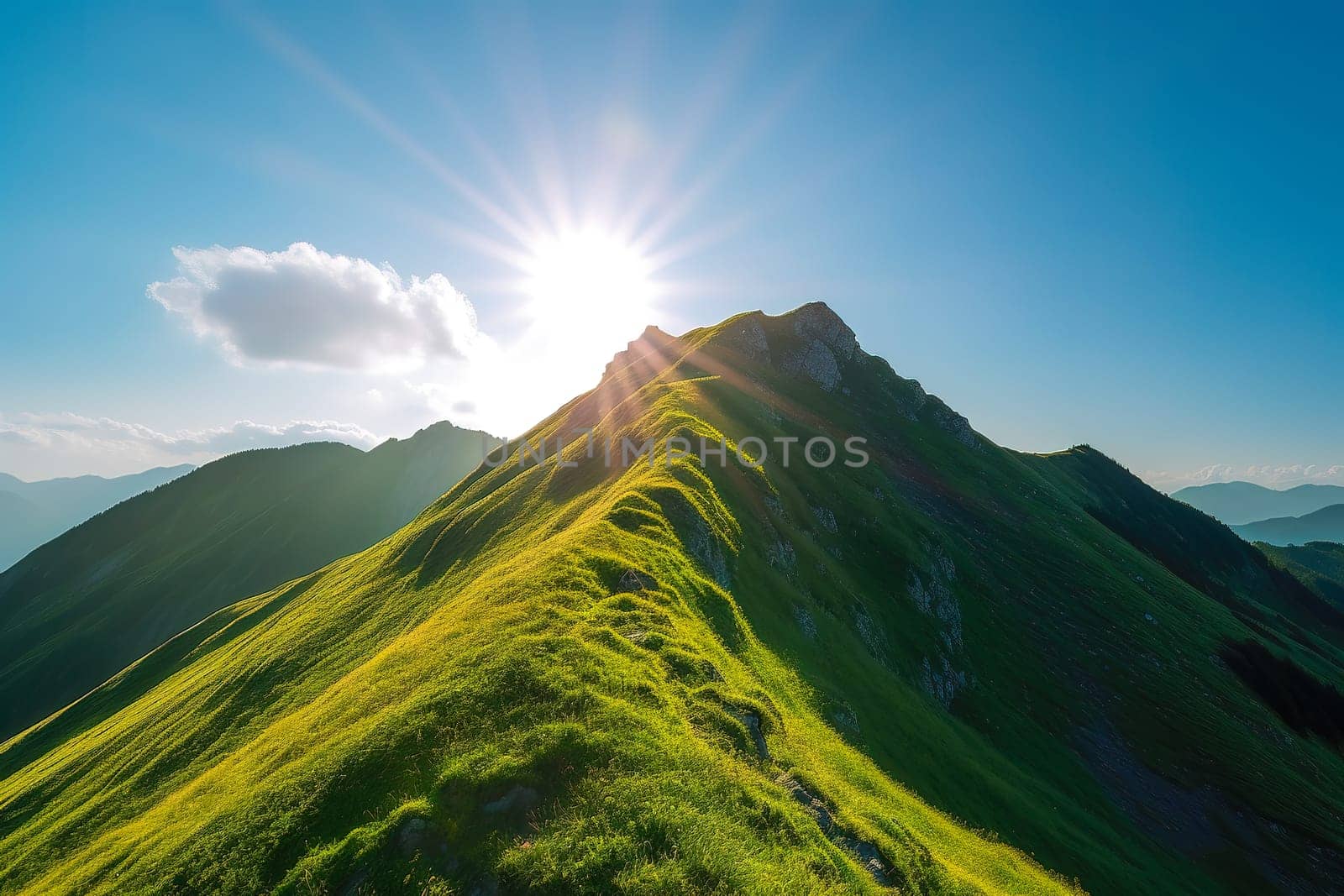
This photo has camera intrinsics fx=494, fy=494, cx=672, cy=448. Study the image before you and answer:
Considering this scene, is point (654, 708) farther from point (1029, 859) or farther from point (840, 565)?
point (840, 565)

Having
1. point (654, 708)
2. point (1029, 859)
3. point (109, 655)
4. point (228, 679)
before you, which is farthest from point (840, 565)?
point (109, 655)

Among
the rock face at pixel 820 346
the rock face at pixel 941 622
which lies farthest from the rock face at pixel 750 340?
the rock face at pixel 941 622

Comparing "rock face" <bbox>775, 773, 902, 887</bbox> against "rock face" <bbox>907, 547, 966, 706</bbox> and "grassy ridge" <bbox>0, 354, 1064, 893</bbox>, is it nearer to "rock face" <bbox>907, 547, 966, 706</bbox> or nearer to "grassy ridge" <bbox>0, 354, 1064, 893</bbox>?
"grassy ridge" <bbox>0, 354, 1064, 893</bbox>

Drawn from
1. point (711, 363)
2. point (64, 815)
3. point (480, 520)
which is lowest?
point (64, 815)

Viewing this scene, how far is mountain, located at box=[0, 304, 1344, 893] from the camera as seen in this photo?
15.6 m

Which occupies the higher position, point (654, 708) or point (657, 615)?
point (657, 615)

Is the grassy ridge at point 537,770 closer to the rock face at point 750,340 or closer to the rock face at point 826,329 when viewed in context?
the rock face at point 750,340

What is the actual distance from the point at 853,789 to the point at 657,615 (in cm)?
1250

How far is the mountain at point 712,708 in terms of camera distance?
1560 centimetres

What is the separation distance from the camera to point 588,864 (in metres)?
12.7

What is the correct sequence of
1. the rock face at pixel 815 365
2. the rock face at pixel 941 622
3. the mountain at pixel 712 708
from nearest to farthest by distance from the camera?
the mountain at pixel 712 708
the rock face at pixel 941 622
the rock face at pixel 815 365

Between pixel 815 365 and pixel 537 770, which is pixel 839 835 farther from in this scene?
pixel 815 365

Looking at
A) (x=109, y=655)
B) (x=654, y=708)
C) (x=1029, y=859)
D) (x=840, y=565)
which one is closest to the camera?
(x=654, y=708)

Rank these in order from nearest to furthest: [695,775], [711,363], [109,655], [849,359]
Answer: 1. [695,775]
2. [711,363]
3. [849,359]
4. [109,655]
